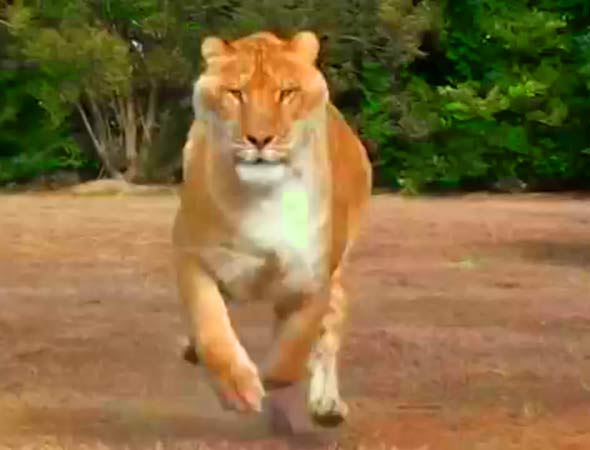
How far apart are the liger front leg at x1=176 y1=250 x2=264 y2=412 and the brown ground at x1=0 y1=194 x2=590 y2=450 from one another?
495 mm

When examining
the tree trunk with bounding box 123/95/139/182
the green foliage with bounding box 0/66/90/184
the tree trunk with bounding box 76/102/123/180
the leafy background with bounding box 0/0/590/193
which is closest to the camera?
the leafy background with bounding box 0/0/590/193

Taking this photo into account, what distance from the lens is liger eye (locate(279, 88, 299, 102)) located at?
407 cm

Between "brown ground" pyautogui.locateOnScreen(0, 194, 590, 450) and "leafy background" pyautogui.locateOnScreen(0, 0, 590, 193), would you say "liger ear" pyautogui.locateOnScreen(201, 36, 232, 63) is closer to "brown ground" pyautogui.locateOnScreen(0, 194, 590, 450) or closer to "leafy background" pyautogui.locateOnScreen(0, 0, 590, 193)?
"brown ground" pyautogui.locateOnScreen(0, 194, 590, 450)

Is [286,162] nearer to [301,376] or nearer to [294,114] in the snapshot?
[294,114]

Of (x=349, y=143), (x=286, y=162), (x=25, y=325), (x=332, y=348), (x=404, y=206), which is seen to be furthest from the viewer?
(x=404, y=206)

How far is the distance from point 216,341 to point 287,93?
0.60 meters

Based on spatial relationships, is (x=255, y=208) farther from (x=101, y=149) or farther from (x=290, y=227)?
(x=101, y=149)

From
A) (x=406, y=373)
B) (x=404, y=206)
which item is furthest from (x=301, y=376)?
(x=404, y=206)

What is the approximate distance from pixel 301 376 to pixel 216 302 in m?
0.34

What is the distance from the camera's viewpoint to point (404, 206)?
20016 mm

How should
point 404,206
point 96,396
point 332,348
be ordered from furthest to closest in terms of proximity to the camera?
1. point 404,206
2. point 96,396
3. point 332,348

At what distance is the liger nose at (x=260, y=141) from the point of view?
3951 mm

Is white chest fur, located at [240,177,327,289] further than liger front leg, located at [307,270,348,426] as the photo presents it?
No

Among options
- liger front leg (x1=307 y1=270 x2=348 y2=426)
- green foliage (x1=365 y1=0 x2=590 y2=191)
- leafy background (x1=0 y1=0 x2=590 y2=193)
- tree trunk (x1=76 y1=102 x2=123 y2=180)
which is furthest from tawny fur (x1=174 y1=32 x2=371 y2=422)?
tree trunk (x1=76 y1=102 x2=123 y2=180)
